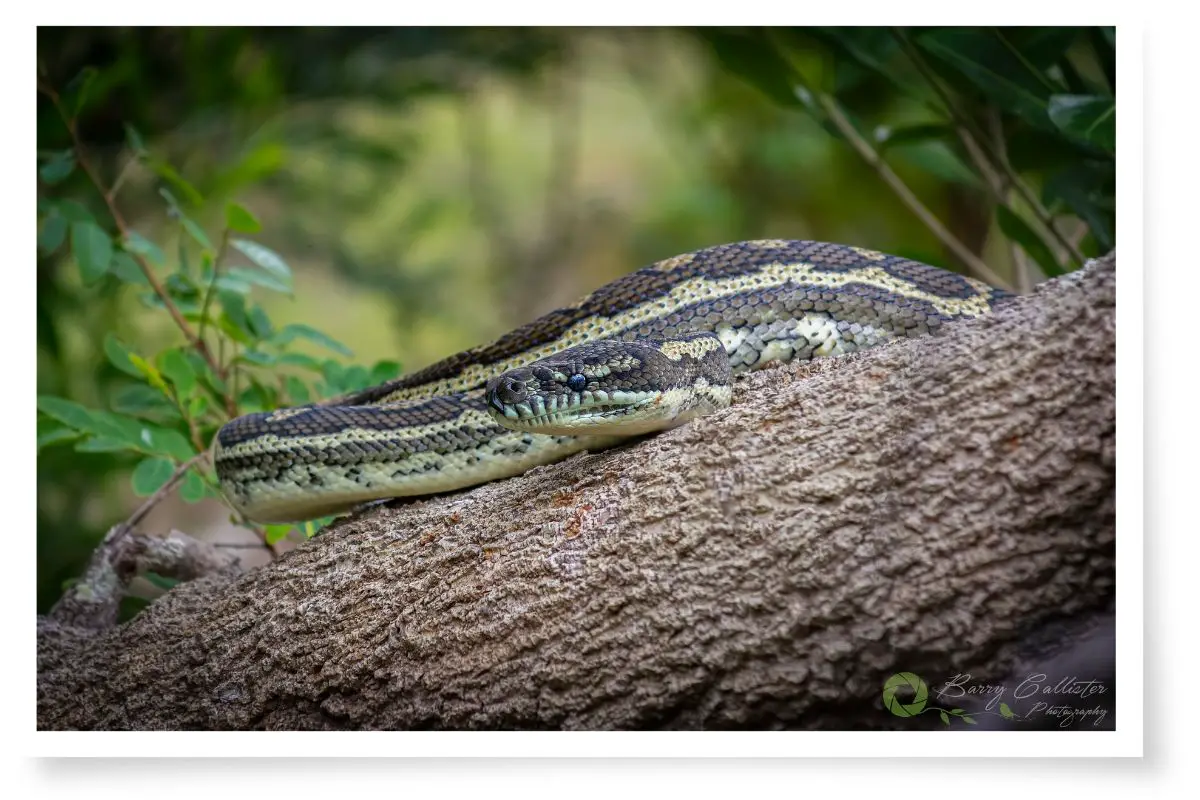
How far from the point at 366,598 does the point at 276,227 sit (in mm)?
1870

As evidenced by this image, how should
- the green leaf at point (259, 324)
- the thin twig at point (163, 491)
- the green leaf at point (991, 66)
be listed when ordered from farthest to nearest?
the green leaf at point (259, 324) → the thin twig at point (163, 491) → the green leaf at point (991, 66)

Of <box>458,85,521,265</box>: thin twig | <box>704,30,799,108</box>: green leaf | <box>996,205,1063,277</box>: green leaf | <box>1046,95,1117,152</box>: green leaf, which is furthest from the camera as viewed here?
<box>458,85,521,265</box>: thin twig

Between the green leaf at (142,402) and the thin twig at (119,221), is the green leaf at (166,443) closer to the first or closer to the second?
the green leaf at (142,402)

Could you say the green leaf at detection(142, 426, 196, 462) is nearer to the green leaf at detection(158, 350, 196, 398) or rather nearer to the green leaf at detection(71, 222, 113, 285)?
the green leaf at detection(158, 350, 196, 398)

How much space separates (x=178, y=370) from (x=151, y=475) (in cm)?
32

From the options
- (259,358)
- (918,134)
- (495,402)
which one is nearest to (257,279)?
(259,358)

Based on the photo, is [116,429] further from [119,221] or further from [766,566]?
[766,566]

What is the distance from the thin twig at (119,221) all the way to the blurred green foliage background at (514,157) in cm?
4

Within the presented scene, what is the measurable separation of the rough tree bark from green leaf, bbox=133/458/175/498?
67cm

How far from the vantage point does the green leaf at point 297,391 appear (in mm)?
3297

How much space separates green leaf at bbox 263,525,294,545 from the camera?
3.21 metres

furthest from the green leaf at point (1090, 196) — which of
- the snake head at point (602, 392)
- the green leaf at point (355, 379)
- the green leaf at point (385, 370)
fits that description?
the green leaf at point (355, 379)

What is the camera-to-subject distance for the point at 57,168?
2.73 m

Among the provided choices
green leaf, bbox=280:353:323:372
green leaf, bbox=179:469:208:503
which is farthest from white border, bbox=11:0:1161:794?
green leaf, bbox=280:353:323:372
